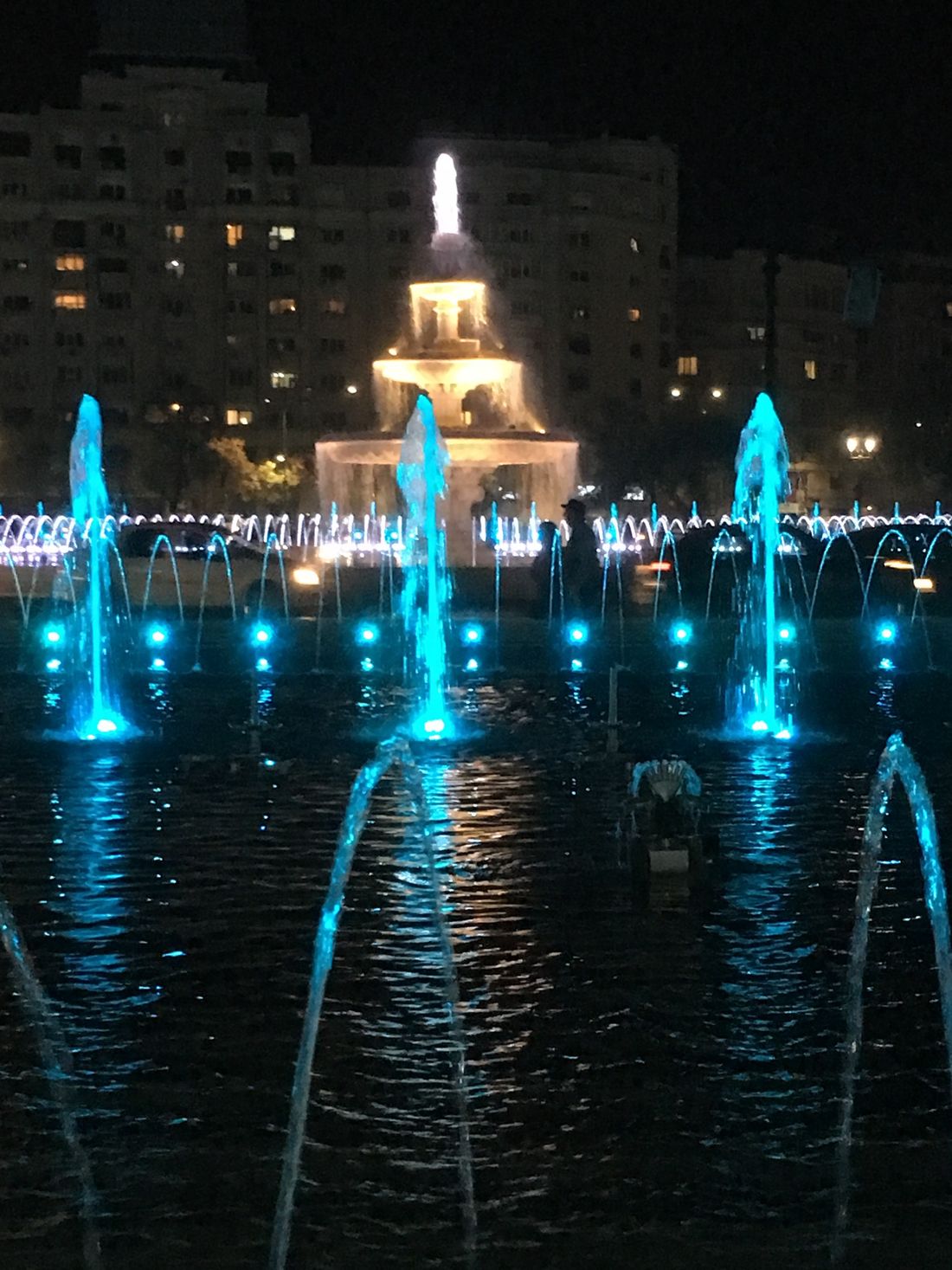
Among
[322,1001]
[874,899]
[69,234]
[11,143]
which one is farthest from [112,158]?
[322,1001]

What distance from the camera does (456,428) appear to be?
113 ft

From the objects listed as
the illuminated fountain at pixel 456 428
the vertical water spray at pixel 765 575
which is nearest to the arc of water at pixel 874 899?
the vertical water spray at pixel 765 575

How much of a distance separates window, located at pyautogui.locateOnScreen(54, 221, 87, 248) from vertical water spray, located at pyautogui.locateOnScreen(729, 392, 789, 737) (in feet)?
219

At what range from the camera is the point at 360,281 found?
8481 cm

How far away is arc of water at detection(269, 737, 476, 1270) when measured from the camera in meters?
5.08

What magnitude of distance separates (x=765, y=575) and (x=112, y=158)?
70.8m

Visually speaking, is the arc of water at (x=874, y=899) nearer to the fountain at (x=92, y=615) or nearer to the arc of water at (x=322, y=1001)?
the arc of water at (x=322, y=1001)

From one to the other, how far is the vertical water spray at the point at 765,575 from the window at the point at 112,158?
67151 mm

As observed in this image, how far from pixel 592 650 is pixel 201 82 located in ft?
219

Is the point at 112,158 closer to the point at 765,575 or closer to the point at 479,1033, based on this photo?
the point at 765,575

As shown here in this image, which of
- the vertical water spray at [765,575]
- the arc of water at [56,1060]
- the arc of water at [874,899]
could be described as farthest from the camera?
the vertical water spray at [765,575]

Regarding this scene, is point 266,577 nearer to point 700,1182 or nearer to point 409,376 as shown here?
point 409,376

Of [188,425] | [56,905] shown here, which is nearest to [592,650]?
[56,905]

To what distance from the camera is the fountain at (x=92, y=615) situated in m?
15.2
